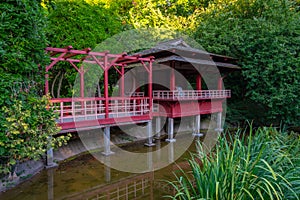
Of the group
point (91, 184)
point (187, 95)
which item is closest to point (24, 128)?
point (91, 184)

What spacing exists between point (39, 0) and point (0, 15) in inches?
58.7

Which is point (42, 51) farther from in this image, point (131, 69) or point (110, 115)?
point (131, 69)

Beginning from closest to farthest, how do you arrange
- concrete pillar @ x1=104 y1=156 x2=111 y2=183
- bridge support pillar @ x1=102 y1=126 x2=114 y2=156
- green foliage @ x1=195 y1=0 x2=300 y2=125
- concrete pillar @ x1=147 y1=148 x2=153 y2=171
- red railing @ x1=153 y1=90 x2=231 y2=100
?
concrete pillar @ x1=104 y1=156 x2=111 y2=183, concrete pillar @ x1=147 y1=148 x2=153 y2=171, bridge support pillar @ x1=102 y1=126 x2=114 y2=156, red railing @ x1=153 y1=90 x2=231 y2=100, green foliage @ x1=195 y1=0 x2=300 y2=125

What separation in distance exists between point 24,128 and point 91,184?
2.42m

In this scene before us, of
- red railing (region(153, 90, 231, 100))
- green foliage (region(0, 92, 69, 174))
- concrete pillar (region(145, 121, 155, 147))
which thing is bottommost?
concrete pillar (region(145, 121, 155, 147))

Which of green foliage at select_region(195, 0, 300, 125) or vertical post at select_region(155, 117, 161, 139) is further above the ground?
green foliage at select_region(195, 0, 300, 125)

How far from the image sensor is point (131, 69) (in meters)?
14.9

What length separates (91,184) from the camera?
21.9 feet

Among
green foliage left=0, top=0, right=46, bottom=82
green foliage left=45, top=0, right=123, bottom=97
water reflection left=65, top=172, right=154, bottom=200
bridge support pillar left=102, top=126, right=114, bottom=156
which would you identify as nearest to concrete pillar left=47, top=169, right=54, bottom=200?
water reflection left=65, top=172, right=154, bottom=200

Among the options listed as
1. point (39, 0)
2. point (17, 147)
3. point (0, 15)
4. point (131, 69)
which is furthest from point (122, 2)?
point (17, 147)

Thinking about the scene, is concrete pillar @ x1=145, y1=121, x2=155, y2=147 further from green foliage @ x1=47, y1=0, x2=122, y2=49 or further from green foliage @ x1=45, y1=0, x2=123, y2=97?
green foliage @ x1=47, y1=0, x2=122, y2=49

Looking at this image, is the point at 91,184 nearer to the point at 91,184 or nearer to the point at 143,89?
the point at 91,184

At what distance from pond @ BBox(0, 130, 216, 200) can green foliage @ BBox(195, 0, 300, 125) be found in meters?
8.73

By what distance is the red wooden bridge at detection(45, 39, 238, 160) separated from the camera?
28.0 feet
